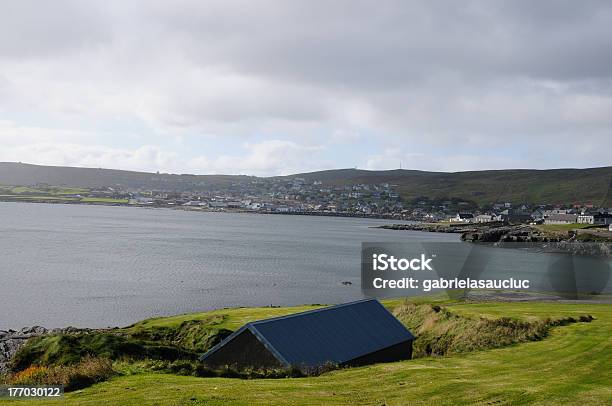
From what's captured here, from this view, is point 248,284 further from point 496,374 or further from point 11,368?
point 496,374

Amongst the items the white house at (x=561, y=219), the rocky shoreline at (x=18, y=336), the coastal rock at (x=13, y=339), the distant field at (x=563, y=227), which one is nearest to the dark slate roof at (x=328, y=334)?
the coastal rock at (x=13, y=339)

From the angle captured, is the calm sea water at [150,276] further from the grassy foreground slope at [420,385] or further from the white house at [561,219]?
the white house at [561,219]

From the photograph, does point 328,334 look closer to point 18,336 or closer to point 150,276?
point 18,336

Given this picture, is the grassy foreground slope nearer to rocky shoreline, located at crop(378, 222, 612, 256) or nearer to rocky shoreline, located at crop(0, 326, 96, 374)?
rocky shoreline, located at crop(0, 326, 96, 374)

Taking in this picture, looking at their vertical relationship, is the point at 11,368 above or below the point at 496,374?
Result: below

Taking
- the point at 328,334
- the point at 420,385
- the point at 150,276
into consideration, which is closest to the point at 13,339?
the point at 328,334

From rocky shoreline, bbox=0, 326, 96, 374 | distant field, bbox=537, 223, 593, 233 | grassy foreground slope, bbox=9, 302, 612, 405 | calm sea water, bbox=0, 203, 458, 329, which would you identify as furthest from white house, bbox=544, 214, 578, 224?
grassy foreground slope, bbox=9, 302, 612, 405

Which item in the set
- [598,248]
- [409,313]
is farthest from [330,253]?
[409,313]
